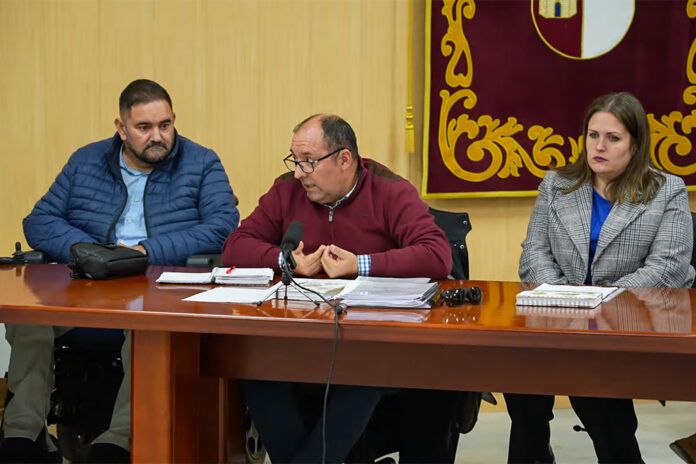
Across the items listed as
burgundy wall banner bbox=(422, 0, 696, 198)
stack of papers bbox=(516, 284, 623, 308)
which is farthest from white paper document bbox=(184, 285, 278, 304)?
burgundy wall banner bbox=(422, 0, 696, 198)

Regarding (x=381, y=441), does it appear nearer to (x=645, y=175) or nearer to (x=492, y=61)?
(x=645, y=175)

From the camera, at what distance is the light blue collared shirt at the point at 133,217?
3.19m

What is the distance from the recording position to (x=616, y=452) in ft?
8.52

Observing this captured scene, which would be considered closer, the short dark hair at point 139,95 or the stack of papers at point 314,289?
the stack of papers at point 314,289

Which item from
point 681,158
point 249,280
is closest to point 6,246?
point 249,280

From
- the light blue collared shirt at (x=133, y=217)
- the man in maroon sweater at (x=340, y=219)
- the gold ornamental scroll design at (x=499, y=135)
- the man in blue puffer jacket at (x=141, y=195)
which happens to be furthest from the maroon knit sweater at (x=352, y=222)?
the gold ornamental scroll design at (x=499, y=135)

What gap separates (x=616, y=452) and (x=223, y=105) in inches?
86.1

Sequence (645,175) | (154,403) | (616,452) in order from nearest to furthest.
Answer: (154,403) → (616,452) → (645,175)

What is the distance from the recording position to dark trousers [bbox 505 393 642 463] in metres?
2.58

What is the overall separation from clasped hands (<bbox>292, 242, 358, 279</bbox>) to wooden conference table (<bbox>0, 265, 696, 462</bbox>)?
373 millimetres

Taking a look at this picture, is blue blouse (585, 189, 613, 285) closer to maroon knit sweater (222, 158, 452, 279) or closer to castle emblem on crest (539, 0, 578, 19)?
maroon knit sweater (222, 158, 452, 279)

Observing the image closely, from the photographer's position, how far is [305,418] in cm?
225

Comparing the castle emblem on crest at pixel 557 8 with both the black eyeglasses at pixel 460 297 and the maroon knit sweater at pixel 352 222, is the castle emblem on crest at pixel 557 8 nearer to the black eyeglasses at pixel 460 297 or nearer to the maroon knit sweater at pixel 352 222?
the maroon knit sweater at pixel 352 222

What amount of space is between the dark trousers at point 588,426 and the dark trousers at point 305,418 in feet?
1.94
